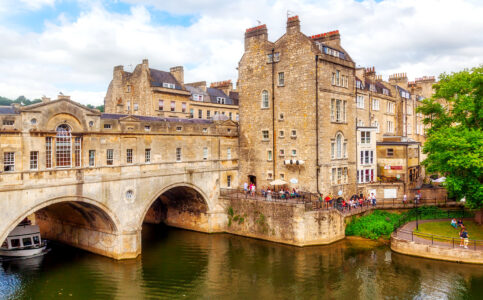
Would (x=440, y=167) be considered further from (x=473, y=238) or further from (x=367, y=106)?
(x=367, y=106)

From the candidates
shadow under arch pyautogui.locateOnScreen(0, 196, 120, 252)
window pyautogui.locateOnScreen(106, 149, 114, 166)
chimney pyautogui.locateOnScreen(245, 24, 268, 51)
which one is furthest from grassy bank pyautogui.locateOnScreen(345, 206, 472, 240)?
window pyautogui.locateOnScreen(106, 149, 114, 166)

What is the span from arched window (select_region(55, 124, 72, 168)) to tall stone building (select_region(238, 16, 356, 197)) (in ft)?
58.7

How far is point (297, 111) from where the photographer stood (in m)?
34.3

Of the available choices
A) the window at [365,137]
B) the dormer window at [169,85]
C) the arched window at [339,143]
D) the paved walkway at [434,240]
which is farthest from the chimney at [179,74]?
the paved walkway at [434,240]

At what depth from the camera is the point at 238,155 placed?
38781 mm

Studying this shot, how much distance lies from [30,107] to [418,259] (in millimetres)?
27153

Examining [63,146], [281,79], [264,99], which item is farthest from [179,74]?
[63,146]

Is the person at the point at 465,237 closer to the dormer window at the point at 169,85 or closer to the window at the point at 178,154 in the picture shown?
the window at the point at 178,154

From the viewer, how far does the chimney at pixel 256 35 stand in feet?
120

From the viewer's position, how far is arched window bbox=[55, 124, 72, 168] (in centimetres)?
2409

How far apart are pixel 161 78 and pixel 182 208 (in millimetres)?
17146

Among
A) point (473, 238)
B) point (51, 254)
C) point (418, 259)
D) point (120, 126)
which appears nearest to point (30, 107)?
point (120, 126)

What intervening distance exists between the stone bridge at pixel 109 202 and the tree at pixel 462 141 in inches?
743

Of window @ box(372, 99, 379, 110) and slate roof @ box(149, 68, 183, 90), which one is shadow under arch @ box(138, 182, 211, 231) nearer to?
slate roof @ box(149, 68, 183, 90)
